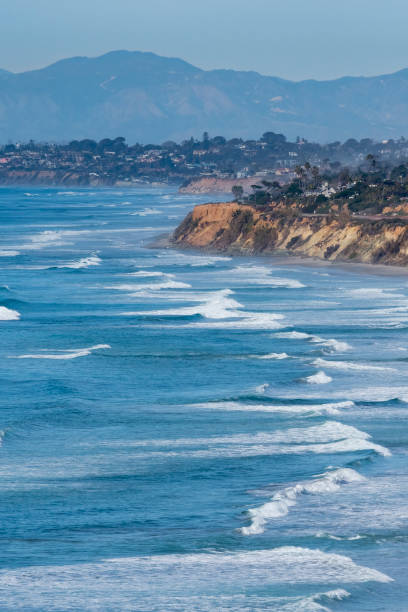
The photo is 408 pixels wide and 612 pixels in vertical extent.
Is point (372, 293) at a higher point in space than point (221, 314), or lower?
higher

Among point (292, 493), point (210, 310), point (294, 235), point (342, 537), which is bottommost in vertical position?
point (342, 537)

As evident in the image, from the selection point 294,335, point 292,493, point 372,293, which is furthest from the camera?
point 372,293

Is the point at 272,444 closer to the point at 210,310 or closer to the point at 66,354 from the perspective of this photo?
the point at 66,354

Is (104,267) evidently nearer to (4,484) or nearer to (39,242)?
(39,242)

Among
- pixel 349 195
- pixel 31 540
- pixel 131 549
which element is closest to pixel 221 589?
pixel 131 549

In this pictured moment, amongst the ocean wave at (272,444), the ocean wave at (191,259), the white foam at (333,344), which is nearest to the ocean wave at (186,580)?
the ocean wave at (272,444)

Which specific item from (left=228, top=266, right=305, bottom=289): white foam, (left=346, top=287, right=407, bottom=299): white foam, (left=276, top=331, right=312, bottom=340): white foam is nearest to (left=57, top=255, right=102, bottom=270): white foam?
(left=228, top=266, right=305, bottom=289): white foam

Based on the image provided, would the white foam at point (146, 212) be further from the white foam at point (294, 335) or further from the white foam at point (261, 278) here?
the white foam at point (294, 335)

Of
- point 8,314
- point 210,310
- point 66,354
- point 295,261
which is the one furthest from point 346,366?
point 295,261
